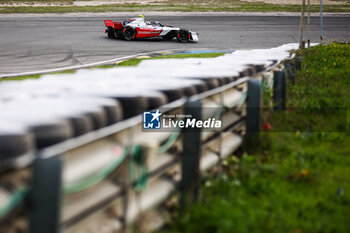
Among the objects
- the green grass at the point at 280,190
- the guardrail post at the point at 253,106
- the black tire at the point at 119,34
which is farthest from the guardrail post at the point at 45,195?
the black tire at the point at 119,34

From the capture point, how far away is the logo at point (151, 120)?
11.4ft

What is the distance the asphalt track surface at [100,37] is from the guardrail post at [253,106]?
28.5 ft

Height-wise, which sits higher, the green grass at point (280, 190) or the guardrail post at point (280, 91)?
the guardrail post at point (280, 91)

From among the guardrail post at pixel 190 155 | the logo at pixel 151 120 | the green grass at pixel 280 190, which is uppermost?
the logo at pixel 151 120

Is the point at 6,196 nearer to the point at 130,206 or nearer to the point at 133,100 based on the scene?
the point at 130,206

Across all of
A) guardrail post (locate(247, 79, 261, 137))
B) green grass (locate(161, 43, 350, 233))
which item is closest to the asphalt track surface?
guardrail post (locate(247, 79, 261, 137))

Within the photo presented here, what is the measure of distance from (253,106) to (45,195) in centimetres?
315

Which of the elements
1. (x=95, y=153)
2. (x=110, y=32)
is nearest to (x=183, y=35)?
(x=110, y=32)

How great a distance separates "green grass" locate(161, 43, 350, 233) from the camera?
10.6 feet

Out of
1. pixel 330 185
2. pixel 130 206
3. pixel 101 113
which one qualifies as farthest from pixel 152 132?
pixel 330 185

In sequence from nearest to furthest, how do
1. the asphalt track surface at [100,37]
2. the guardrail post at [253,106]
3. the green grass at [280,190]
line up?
the green grass at [280,190] → the guardrail post at [253,106] → the asphalt track surface at [100,37]

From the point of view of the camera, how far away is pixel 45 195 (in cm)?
212

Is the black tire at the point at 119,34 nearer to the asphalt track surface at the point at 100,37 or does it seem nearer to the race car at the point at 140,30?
the race car at the point at 140,30

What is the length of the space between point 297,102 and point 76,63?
28.1ft
